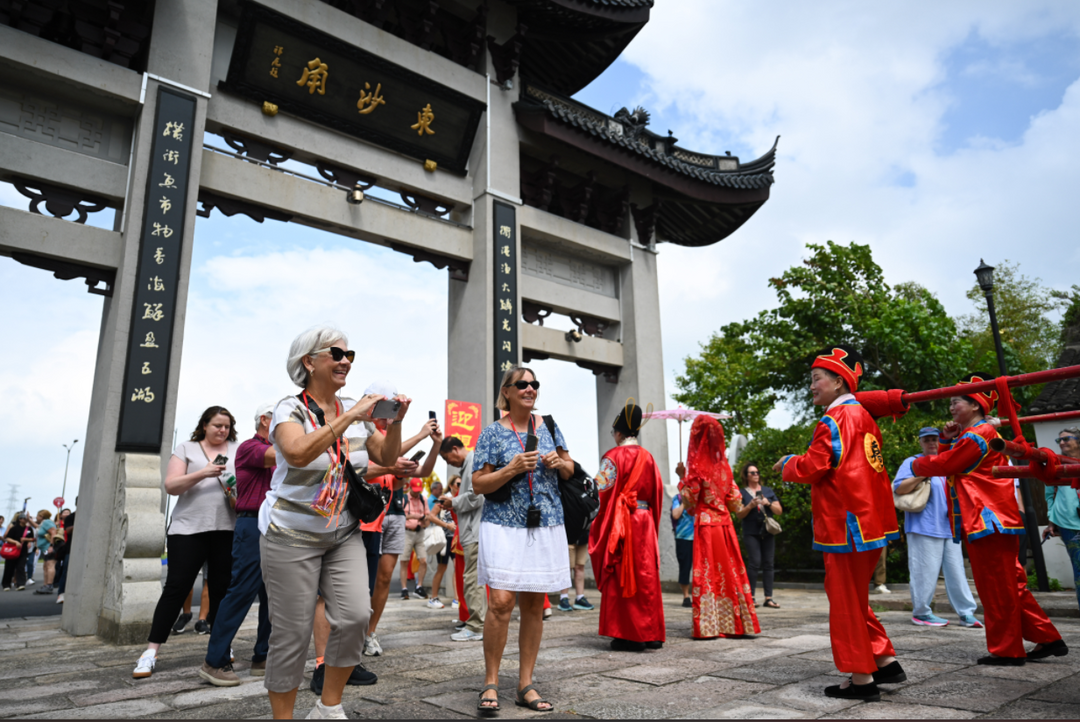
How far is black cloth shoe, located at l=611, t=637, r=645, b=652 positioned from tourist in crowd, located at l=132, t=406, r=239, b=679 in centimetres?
294

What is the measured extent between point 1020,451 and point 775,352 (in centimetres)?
1974

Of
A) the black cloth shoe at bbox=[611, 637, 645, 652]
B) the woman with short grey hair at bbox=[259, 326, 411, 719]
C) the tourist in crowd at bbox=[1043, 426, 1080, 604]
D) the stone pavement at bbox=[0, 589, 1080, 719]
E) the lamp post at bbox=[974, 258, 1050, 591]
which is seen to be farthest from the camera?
the lamp post at bbox=[974, 258, 1050, 591]

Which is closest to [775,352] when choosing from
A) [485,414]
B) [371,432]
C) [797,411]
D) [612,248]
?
[797,411]

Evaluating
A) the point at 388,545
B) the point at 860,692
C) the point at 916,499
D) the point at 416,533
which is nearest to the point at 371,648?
the point at 388,545

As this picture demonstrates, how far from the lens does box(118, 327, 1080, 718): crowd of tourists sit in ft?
8.97

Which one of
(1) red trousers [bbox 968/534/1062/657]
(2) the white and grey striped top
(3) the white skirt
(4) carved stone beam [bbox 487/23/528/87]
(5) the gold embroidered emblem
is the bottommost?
(1) red trousers [bbox 968/534/1062/657]

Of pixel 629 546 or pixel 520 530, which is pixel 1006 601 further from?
pixel 520 530

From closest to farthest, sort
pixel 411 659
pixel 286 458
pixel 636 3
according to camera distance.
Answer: pixel 286 458, pixel 411 659, pixel 636 3

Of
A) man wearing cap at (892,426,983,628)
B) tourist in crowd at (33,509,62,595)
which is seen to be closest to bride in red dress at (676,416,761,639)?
man wearing cap at (892,426,983,628)

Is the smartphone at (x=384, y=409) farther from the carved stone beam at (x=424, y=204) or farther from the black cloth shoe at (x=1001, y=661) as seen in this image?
the carved stone beam at (x=424, y=204)

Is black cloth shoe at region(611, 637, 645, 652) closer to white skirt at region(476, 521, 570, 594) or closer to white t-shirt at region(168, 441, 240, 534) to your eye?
white skirt at region(476, 521, 570, 594)

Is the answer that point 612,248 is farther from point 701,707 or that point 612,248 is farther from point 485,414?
point 701,707

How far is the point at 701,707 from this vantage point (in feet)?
10.7

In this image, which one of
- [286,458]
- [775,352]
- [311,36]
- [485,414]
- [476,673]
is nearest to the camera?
[286,458]
